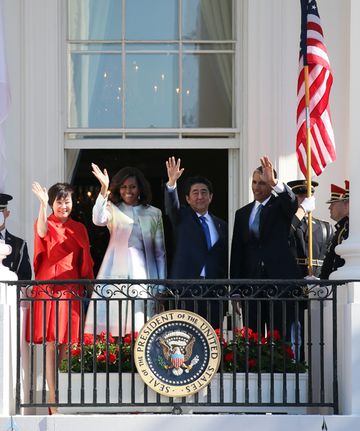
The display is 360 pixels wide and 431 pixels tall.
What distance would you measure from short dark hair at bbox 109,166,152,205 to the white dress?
67 millimetres

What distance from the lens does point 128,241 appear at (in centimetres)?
1220

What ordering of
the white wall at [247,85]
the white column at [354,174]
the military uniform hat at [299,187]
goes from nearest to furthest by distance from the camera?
the white column at [354,174]
the military uniform hat at [299,187]
the white wall at [247,85]

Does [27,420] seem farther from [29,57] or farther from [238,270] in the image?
[29,57]

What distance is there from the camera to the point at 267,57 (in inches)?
543

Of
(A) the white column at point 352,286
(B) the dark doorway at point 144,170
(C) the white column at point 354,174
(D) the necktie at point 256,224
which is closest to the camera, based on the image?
(A) the white column at point 352,286

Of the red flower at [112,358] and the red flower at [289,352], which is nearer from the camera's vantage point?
the red flower at [112,358]

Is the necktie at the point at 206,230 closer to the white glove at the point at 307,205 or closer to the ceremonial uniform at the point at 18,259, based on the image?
the white glove at the point at 307,205

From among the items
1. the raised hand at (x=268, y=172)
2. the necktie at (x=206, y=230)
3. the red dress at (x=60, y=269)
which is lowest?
the red dress at (x=60, y=269)

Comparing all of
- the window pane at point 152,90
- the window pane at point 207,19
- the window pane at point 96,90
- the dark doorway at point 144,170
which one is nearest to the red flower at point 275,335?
the dark doorway at point 144,170

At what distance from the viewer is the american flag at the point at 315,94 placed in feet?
40.9

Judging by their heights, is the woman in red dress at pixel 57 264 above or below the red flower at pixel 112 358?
above

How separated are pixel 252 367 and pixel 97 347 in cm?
126

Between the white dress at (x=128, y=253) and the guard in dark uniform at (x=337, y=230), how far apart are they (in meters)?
1.43

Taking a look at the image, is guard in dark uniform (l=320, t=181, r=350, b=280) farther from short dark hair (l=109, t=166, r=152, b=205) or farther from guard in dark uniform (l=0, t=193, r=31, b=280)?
guard in dark uniform (l=0, t=193, r=31, b=280)
